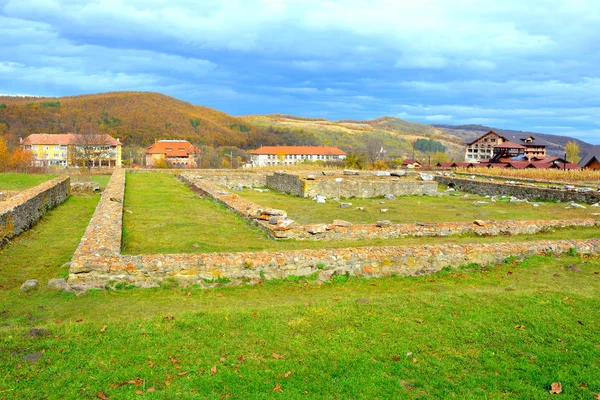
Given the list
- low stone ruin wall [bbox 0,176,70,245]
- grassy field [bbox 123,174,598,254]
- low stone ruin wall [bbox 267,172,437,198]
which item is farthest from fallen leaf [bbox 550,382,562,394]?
low stone ruin wall [bbox 267,172,437,198]

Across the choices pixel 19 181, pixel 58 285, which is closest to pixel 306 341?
pixel 58 285

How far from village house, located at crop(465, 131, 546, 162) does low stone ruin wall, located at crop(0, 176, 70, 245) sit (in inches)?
2785

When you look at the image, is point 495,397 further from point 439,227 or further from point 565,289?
point 439,227

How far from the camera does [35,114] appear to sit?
371ft

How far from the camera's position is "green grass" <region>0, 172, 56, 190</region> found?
84.6ft

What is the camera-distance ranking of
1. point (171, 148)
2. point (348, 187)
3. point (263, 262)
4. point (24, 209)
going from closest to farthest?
point (263, 262), point (24, 209), point (348, 187), point (171, 148)

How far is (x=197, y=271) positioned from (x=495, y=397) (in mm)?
5476

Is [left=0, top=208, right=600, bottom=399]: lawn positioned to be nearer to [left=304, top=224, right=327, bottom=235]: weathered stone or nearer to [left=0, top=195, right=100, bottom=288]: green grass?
[left=0, top=195, right=100, bottom=288]: green grass

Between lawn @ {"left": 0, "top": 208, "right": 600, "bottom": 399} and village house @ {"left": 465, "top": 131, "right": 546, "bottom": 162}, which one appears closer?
lawn @ {"left": 0, "top": 208, "right": 600, "bottom": 399}

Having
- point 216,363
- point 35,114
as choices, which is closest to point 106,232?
point 216,363

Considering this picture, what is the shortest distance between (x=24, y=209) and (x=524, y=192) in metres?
24.5

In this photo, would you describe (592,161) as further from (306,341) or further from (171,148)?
(171,148)

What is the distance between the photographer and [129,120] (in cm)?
12131

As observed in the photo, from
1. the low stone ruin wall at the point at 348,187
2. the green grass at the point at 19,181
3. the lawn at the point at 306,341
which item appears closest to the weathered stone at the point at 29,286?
the lawn at the point at 306,341
